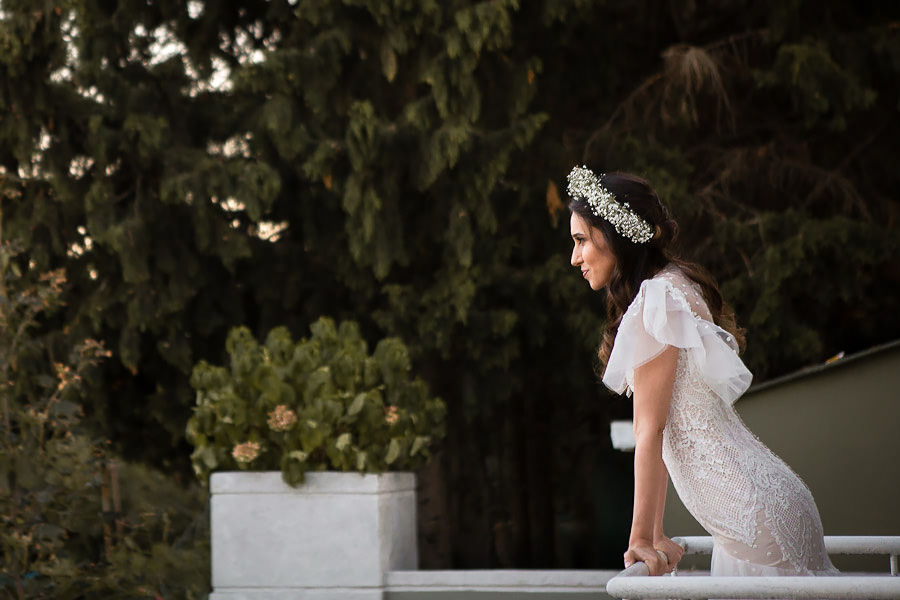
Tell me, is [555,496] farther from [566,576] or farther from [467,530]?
[566,576]

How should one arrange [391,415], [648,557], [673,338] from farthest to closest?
[391,415], [673,338], [648,557]

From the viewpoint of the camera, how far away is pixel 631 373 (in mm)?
2170

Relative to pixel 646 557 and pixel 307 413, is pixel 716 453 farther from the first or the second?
pixel 307 413

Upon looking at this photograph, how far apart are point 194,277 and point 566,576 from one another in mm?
3957

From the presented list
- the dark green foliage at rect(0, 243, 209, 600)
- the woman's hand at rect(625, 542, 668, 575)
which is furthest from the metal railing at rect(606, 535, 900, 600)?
the dark green foliage at rect(0, 243, 209, 600)

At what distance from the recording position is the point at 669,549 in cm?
206

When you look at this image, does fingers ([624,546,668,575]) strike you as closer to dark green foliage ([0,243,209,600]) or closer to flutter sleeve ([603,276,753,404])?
flutter sleeve ([603,276,753,404])

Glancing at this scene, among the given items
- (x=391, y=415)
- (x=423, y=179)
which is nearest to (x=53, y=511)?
(x=391, y=415)

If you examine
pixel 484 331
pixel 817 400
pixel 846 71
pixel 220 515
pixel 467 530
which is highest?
pixel 846 71

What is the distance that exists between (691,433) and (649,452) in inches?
5.4

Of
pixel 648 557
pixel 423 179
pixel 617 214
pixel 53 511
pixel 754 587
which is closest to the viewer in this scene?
pixel 754 587

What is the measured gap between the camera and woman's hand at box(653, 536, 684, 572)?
205 cm

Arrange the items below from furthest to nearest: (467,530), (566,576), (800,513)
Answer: (467,530)
(566,576)
(800,513)

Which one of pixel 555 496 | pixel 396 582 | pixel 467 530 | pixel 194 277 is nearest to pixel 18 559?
pixel 396 582
